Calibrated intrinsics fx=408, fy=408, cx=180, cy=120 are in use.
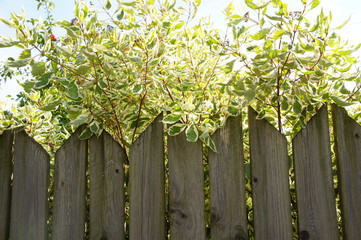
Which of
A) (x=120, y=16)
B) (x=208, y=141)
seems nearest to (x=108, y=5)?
(x=120, y=16)

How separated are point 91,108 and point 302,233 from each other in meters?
1.07

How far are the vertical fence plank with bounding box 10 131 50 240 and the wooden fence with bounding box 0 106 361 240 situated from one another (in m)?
0.07

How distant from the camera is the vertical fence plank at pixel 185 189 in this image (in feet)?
5.77

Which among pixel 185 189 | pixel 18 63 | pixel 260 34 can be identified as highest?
pixel 260 34

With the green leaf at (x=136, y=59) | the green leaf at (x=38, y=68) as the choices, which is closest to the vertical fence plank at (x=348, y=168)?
the green leaf at (x=136, y=59)

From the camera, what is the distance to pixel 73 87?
1656 mm

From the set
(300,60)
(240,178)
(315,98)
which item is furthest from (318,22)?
(240,178)

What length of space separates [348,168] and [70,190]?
1.25m

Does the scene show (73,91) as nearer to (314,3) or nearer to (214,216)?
(214,216)

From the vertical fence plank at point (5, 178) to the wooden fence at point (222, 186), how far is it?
22cm

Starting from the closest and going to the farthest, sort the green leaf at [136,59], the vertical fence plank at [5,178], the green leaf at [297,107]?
the green leaf at [136,59]
the green leaf at [297,107]
the vertical fence plank at [5,178]

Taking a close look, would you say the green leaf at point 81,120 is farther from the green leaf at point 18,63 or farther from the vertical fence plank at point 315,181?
the vertical fence plank at point 315,181

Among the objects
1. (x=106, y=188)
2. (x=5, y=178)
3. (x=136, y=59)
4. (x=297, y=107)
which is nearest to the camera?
(x=136, y=59)

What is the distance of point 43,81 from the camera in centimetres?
165
